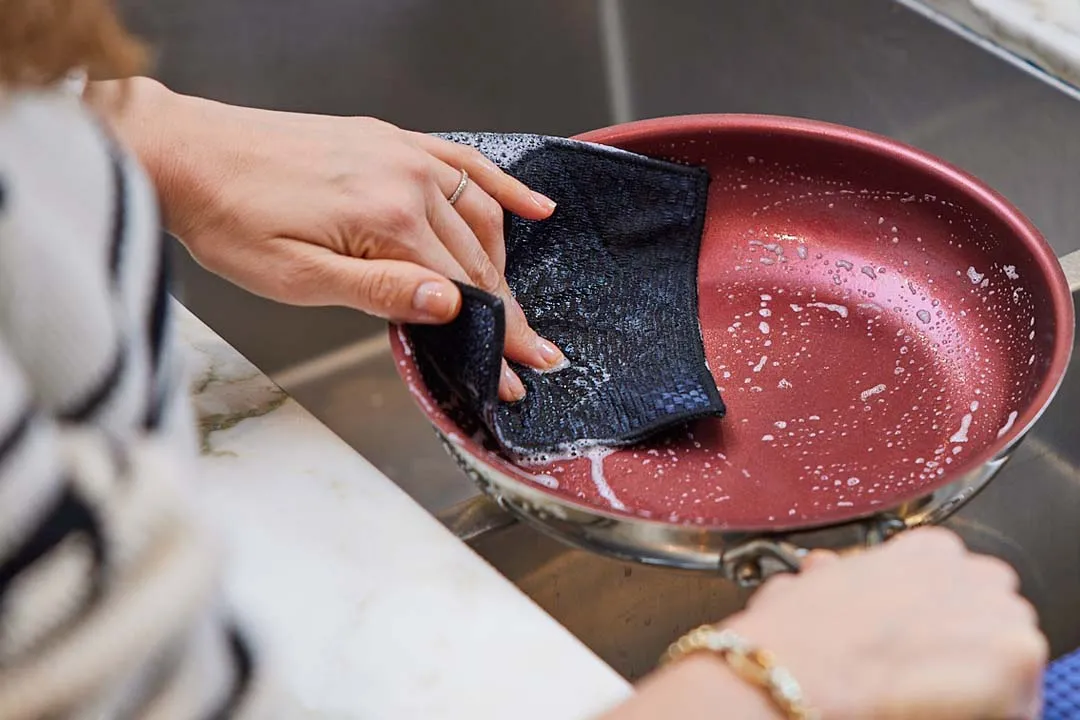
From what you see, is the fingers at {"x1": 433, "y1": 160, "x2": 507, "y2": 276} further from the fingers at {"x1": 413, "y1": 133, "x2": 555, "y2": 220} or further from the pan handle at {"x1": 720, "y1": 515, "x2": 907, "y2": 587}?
the pan handle at {"x1": 720, "y1": 515, "x2": 907, "y2": 587}

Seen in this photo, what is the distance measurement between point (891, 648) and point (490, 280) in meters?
0.31

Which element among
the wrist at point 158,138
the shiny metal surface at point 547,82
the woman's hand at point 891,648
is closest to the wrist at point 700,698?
the woman's hand at point 891,648

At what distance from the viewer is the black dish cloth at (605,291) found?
0.56 m

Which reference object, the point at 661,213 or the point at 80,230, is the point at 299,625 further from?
the point at 661,213

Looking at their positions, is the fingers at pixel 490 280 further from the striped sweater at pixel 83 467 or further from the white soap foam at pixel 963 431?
the striped sweater at pixel 83 467

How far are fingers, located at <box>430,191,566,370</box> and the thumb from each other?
0.04 metres

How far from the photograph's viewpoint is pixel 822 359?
614 millimetres

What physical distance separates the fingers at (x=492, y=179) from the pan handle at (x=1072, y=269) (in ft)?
0.87

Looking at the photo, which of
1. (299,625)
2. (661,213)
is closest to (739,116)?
(661,213)

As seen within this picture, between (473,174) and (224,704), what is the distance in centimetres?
36

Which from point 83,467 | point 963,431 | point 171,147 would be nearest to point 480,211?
point 171,147

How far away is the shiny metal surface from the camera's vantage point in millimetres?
818

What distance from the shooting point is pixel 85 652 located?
0.24 m

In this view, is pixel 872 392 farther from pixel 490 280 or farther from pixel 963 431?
pixel 490 280
